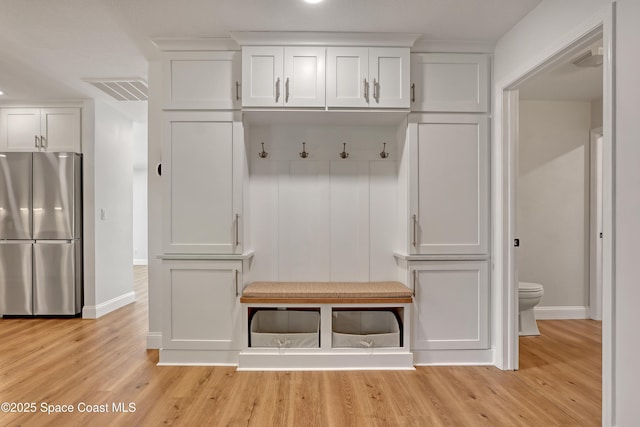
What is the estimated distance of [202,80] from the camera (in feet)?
9.36

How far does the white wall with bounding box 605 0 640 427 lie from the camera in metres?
1.62

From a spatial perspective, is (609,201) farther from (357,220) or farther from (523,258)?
(523,258)

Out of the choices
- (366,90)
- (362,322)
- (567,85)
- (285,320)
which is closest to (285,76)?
(366,90)

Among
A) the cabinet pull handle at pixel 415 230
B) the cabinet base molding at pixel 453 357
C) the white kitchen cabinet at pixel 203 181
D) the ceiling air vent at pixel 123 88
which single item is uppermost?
the ceiling air vent at pixel 123 88

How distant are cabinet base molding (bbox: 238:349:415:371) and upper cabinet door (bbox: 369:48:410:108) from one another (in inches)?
74.0

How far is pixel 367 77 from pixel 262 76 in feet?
2.55

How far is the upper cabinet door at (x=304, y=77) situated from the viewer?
9.06 feet

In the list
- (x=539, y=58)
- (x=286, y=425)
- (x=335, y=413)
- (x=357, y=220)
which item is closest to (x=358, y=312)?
(x=357, y=220)

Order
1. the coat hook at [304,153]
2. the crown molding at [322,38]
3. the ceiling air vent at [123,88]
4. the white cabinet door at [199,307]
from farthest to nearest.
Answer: the ceiling air vent at [123,88] → the coat hook at [304,153] → the white cabinet door at [199,307] → the crown molding at [322,38]

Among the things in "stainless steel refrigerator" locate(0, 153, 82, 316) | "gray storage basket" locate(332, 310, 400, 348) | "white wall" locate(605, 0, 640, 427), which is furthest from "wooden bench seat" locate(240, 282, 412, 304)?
"stainless steel refrigerator" locate(0, 153, 82, 316)

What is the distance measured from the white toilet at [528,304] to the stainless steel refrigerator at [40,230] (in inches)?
183

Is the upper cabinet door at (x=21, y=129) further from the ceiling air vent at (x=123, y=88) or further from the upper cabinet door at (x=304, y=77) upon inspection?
the upper cabinet door at (x=304, y=77)

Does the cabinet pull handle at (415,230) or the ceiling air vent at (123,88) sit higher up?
the ceiling air vent at (123,88)

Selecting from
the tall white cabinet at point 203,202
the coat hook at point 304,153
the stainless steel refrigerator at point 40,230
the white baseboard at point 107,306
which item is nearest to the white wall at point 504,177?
the coat hook at point 304,153
